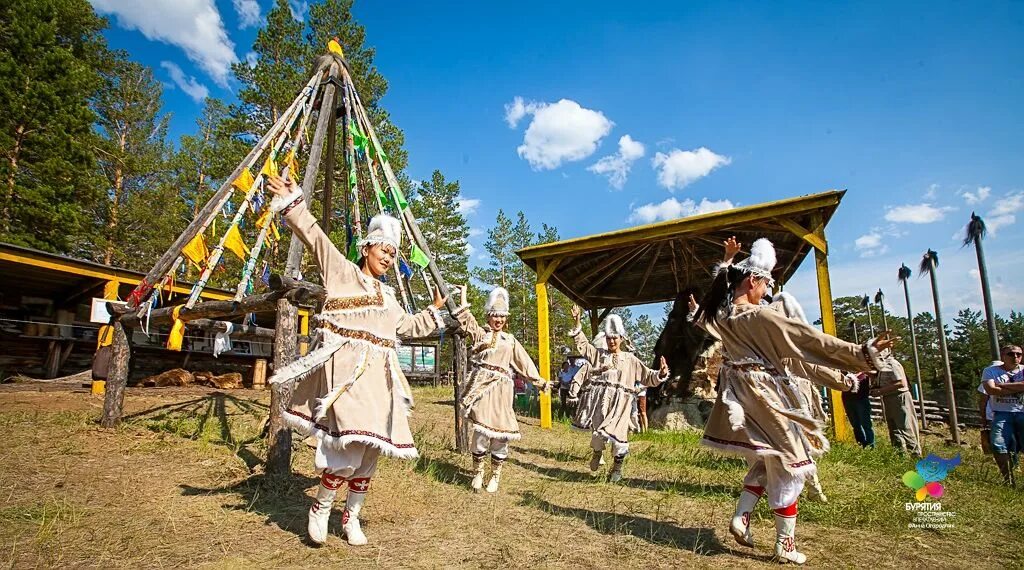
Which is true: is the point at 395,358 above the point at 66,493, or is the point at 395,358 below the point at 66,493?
above

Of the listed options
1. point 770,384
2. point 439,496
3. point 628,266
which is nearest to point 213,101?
point 628,266

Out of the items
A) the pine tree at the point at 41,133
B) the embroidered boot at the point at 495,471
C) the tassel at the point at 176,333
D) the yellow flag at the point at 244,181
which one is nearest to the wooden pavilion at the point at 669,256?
the embroidered boot at the point at 495,471

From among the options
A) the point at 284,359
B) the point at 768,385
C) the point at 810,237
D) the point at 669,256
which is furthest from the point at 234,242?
the point at 669,256

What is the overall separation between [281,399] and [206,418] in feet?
10.1

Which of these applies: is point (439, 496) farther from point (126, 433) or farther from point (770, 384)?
point (126, 433)

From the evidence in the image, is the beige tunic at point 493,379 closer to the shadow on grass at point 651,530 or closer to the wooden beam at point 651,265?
the shadow on grass at point 651,530


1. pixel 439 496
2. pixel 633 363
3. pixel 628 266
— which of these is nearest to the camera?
pixel 439 496

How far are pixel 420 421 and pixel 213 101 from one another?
26.4 metres

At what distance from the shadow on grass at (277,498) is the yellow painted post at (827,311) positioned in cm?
739

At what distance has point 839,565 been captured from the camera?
316 centimetres

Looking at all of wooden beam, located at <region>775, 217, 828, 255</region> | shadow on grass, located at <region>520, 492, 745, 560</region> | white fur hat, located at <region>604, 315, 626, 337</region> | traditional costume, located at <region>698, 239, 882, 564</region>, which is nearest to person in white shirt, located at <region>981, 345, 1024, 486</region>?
wooden beam, located at <region>775, 217, 828, 255</region>

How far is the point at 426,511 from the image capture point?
13.7 feet

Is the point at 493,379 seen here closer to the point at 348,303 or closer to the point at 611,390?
the point at 611,390

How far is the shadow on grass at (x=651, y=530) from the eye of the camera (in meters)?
3.48
